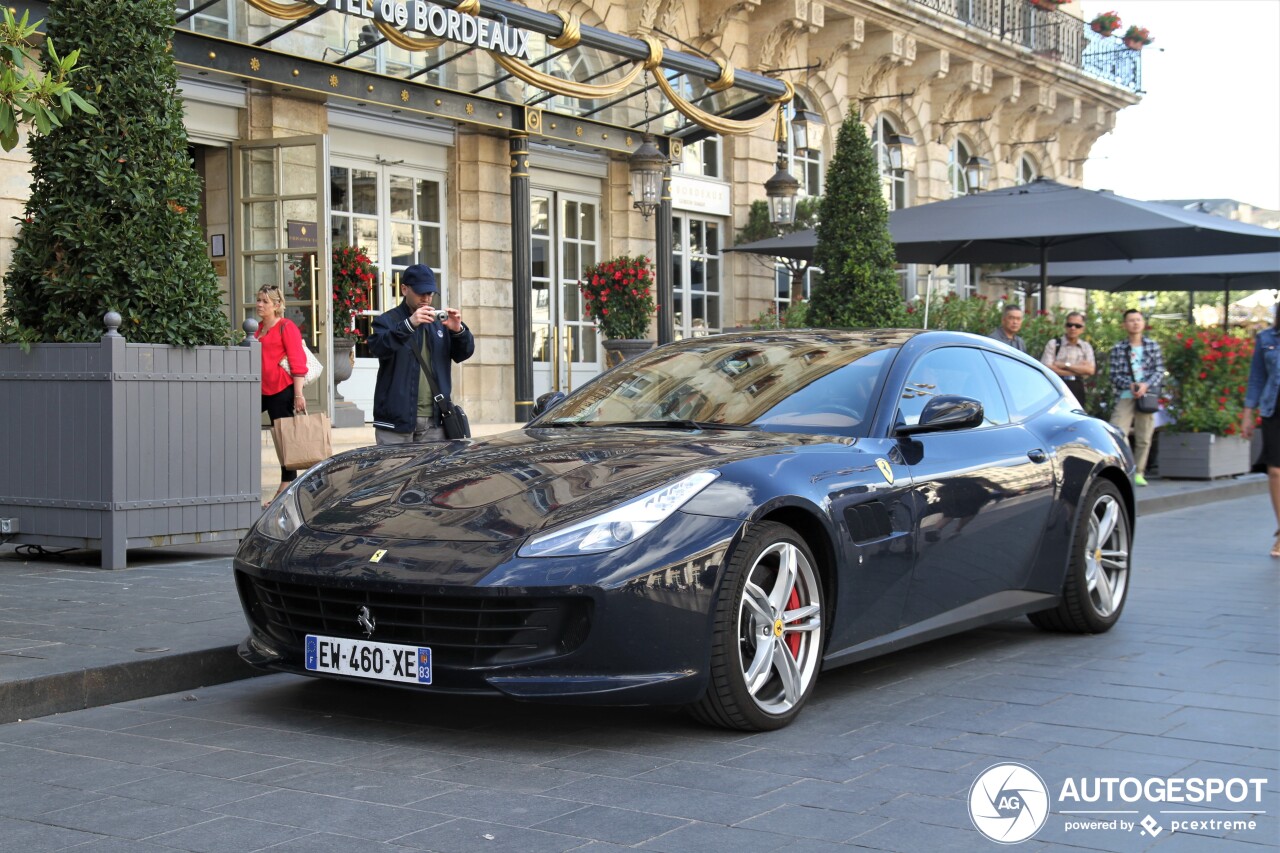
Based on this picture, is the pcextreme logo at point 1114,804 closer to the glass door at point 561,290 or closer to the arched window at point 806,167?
the glass door at point 561,290

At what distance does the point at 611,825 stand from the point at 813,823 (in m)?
0.54

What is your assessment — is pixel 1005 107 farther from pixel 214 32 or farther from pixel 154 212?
pixel 154 212

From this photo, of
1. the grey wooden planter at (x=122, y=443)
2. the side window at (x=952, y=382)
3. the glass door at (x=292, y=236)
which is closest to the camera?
the side window at (x=952, y=382)

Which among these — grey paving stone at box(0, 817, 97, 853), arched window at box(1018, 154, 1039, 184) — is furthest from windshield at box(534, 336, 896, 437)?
arched window at box(1018, 154, 1039, 184)

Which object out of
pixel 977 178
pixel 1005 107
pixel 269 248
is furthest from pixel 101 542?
pixel 1005 107

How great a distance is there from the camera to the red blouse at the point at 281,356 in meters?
11.0

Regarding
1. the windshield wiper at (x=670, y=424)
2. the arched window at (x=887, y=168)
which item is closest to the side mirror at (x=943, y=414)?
the windshield wiper at (x=670, y=424)

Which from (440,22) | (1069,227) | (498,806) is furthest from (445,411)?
(1069,227)

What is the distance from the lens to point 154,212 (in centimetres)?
850

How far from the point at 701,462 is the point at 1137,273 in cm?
2091

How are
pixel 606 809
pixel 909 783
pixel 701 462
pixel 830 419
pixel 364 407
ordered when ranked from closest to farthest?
1. pixel 606 809
2. pixel 909 783
3. pixel 701 462
4. pixel 830 419
5. pixel 364 407

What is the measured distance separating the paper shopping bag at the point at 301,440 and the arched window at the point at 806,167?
49.0ft

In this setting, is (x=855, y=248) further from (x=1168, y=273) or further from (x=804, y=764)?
(x=804, y=764)

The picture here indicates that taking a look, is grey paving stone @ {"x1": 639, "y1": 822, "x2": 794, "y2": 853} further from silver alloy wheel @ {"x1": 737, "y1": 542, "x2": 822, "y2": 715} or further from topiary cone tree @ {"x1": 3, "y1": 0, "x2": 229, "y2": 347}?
topiary cone tree @ {"x1": 3, "y1": 0, "x2": 229, "y2": 347}
